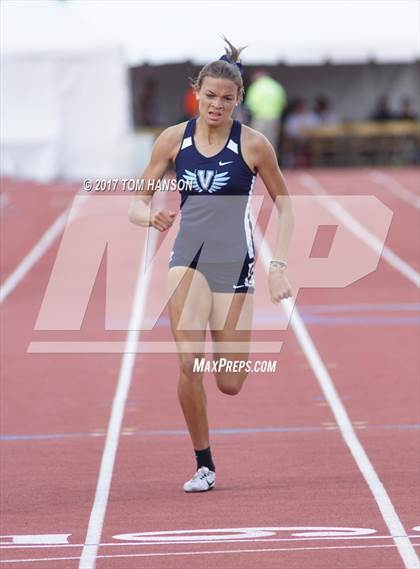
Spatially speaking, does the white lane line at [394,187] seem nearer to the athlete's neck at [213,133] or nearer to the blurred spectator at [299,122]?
the blurred spectator at [299,122]

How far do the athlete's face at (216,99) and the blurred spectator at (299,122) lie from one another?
2531 cm

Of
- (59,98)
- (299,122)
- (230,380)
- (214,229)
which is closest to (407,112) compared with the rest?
(299,122)

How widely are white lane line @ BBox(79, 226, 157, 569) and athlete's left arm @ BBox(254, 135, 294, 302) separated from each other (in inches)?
55.1

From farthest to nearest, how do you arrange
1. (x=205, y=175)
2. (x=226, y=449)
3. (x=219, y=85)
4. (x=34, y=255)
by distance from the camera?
(x=34, y=255) < (x=226, y=449) < (x=205, y=175) < (x=219, y=85)

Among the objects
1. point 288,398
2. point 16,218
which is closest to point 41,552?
point 288,398

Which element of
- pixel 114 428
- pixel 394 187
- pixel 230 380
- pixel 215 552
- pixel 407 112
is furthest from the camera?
pixel 407 112

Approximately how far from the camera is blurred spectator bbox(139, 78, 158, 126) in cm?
3303

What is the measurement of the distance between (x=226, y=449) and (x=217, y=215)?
2113mm

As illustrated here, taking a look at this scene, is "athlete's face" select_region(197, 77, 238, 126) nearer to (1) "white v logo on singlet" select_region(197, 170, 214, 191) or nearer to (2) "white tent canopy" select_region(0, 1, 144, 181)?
(1) "white v logo on singlet" select_region(197, 170, 214, 191)

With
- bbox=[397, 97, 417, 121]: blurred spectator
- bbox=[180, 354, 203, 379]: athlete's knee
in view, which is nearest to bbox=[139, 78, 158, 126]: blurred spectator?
bbox=[397, 97, 417, 121]: blurred spectator

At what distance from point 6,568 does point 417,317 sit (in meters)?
8.61

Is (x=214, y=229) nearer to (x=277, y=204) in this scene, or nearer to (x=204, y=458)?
(x=277, y=204)

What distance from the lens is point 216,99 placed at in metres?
7.27

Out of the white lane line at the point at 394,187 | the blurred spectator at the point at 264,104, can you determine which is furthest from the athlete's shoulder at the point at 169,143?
the blurred spectator at the point at 264,104
